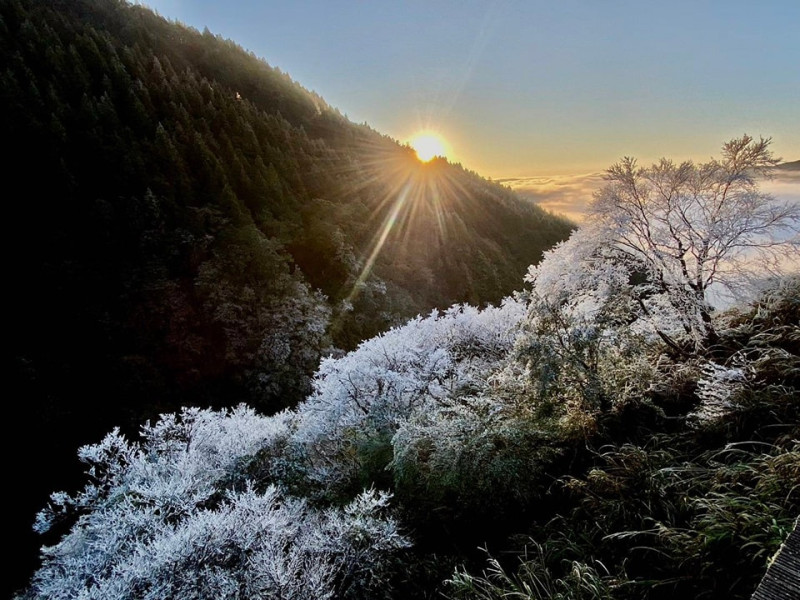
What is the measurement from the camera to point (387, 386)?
600 inches

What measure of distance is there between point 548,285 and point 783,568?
8.21 m

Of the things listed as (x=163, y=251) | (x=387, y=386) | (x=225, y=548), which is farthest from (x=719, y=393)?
(x=163, y=251)

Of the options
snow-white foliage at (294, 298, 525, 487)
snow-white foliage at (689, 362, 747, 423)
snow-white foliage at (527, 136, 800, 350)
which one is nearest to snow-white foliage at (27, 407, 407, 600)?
snow-white foliage at (294, 298, 525, 487)

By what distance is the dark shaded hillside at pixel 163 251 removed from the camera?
32375 millimetres

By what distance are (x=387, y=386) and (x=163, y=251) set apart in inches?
1312

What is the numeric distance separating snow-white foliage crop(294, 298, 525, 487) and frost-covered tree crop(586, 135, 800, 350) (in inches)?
147

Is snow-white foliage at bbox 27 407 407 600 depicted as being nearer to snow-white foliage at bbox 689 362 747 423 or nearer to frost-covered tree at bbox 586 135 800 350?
snow-white foliage at bbox 689 362 747 423

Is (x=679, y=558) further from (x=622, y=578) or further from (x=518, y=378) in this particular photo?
(x=518, y=378)

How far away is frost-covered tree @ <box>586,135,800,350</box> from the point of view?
27.7 feet

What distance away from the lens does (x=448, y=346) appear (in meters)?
18.7

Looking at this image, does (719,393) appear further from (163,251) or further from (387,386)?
(163,251)

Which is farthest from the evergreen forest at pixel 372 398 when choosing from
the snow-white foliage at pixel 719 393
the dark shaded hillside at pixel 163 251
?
the dark shaded hillside at pixel 163 251

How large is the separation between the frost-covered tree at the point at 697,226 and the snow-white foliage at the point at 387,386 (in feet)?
12.2

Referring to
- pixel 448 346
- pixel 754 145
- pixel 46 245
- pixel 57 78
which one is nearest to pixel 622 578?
pixel 754 145
